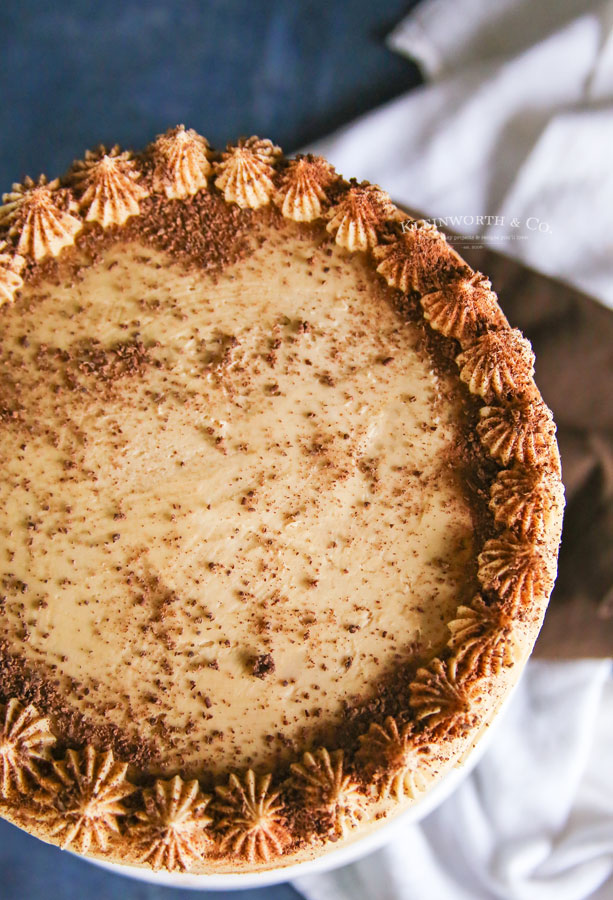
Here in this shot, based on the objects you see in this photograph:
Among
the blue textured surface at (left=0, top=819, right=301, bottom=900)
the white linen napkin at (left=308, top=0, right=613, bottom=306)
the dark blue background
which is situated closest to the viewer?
the blue textured surface at (left=0, top=819, right=301, bottom=900)

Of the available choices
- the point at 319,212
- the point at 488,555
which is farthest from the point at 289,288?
the point at 488,555

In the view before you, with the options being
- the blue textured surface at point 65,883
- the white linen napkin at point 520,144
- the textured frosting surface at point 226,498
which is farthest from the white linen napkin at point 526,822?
the white linen napkin at point 520,144

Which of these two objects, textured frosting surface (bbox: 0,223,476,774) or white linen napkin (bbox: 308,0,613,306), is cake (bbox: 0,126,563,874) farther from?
white linen napkin (bbox: 308,0,613,306)

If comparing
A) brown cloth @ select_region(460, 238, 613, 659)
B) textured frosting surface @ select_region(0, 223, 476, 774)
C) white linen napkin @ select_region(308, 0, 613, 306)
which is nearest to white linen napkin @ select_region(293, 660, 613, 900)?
brown cloth @ select_region(460, 238, 613, 659)

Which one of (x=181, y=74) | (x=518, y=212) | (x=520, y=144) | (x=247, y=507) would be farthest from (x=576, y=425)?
(x=181, y=74)

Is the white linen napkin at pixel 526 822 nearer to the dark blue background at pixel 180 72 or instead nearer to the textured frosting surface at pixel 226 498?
the textured frosting surface at pixel 226 498

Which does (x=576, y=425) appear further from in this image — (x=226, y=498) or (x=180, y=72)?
(x=180, y=72)
